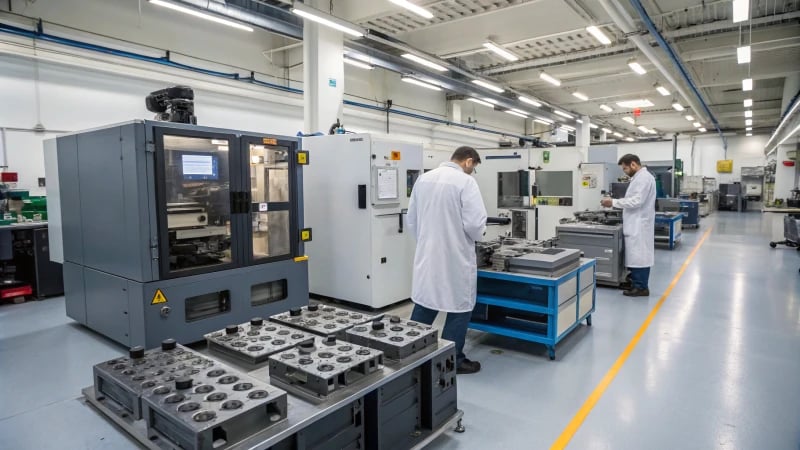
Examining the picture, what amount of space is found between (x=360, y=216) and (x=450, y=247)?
165 cm

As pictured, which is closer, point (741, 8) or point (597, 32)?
point (741, 8)

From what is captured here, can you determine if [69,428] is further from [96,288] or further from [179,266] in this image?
[96,288]

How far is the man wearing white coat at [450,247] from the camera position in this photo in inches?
117

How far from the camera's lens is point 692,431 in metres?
2.38

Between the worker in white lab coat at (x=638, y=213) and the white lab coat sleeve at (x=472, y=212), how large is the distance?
2.78 m

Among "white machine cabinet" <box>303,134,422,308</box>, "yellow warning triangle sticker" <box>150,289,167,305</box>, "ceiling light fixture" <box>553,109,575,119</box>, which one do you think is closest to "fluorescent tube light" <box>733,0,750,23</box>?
"white machine cabinet" <box>303,134,422,308</box>

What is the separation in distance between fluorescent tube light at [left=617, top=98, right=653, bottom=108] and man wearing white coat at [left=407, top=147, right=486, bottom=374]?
1111cm

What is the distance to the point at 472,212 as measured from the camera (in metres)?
2.96

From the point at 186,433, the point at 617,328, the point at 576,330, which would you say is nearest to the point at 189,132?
the point at 186,433

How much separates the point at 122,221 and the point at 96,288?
0.82 m

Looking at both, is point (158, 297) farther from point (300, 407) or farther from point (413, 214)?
point (300, 407)

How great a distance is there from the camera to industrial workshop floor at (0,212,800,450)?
2.34m

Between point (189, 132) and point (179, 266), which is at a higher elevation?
point (189, 132)

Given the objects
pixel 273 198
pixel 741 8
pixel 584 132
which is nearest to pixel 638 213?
pixel 741 8
